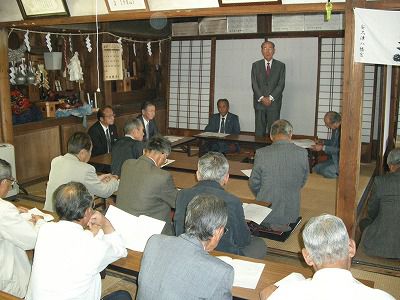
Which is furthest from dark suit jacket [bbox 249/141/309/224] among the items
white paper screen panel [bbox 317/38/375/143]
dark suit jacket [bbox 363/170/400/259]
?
white paper screen panel [bbox 317/38/375/143]

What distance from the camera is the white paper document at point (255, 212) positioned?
10.7 ft

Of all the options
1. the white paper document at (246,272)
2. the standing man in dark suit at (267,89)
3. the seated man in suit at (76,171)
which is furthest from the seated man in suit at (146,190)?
the standing man in dark suit at (267,89)

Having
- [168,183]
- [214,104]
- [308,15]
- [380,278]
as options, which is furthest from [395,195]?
[214,104]

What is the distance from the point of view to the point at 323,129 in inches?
305

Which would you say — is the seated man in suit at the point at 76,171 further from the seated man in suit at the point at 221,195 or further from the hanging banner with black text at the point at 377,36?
the hanging banner with black text at the point at 377,36

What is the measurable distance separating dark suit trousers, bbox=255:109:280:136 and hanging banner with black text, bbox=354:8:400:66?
4.22m

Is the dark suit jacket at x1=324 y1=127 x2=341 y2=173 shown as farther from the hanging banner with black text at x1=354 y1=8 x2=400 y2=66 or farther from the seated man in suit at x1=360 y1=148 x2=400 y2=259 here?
the hanging banner with black text at x1=354 y1=8 x2=400 y2=66

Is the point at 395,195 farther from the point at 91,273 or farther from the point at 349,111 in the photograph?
the point at 91,273

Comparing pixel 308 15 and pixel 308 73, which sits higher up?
pixel 308 15

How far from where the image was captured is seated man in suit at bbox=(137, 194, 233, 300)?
1805 mm

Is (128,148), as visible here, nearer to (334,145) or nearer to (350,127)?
(350,127)

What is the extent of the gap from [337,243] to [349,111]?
1932 millimetres

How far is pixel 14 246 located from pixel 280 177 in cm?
216

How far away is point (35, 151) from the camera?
6324mm
